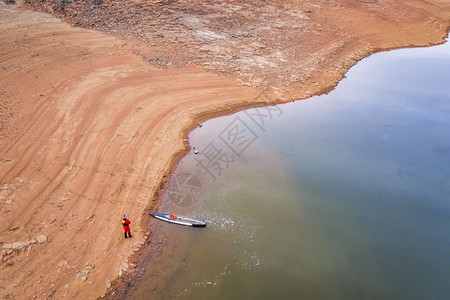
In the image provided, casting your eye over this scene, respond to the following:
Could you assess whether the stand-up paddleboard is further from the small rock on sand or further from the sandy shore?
the small rock on sand

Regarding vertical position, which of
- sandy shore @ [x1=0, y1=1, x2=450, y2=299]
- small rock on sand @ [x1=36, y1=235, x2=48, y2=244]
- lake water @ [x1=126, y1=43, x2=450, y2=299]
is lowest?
lake water @ [x1=126, y1=43, x2=450, y2=299]

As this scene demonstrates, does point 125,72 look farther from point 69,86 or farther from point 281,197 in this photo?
point 281,197

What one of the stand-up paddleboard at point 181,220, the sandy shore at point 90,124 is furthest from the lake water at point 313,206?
the sandy shore at point 90,124

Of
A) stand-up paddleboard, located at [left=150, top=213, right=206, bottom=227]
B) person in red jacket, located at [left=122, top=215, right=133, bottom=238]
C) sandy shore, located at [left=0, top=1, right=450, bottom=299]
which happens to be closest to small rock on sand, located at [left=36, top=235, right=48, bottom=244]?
sandy shore, located at [left=0, top=1, right=450, bottom=299]

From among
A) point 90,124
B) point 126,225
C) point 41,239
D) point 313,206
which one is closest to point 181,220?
point 126,225

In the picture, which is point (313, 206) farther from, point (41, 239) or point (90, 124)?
point (90, 124)

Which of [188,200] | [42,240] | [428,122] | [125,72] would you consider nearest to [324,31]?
[428,122]
